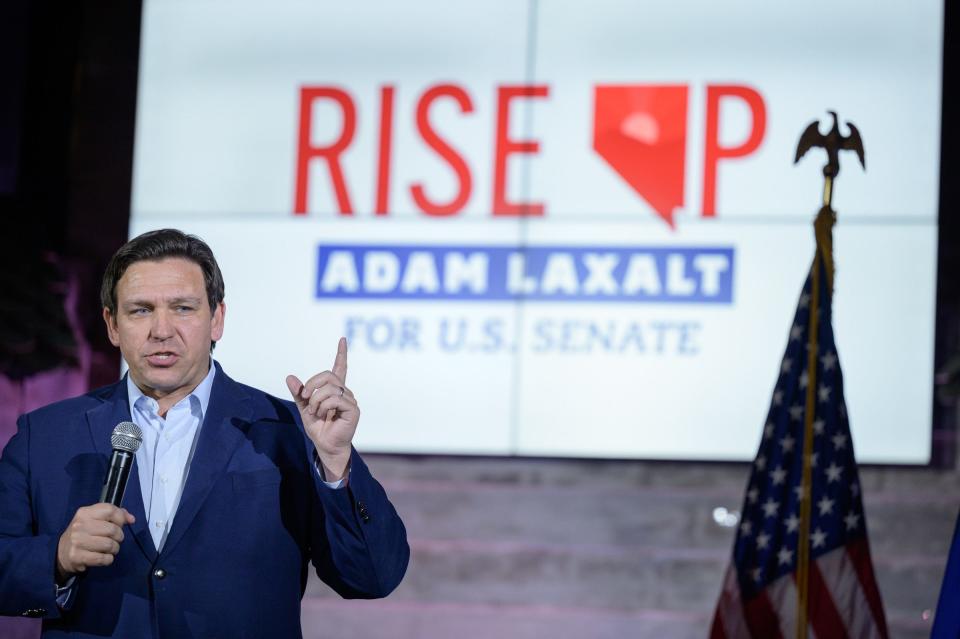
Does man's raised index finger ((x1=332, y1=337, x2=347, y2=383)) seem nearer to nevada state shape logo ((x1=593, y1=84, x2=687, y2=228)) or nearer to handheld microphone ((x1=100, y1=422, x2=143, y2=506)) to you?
handheld microphone ((x1=100, y1=422, x2=143, y2=506))

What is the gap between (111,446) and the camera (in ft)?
6.92

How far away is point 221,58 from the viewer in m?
5.41

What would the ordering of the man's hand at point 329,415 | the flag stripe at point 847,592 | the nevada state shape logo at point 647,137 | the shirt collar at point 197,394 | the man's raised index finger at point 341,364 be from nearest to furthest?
the man's hand at point 329,415 < the man's raised index finger at point 341,364 < the shirt collar at point 197,394 < the flag stripe at point 847,592 < the nevada state shape logo at point 647,137

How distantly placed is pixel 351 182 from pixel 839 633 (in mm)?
2630

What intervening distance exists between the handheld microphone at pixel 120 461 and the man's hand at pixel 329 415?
10.1 inches

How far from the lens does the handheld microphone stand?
1952mm

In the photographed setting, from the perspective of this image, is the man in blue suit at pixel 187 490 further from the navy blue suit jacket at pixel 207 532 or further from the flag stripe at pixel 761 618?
the flag stripe at pixel 761 618

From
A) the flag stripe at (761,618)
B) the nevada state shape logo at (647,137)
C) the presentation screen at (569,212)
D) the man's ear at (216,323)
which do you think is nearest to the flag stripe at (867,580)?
the flag stripe at (761,618)

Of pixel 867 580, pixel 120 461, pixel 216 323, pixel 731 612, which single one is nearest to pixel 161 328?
pixel 216 323

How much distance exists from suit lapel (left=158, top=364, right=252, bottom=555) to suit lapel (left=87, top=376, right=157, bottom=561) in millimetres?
42

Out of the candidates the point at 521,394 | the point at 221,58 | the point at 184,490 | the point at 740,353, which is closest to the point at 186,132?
the point at 221,58

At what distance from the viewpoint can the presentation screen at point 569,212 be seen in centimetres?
487

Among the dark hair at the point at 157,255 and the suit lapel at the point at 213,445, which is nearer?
the suit lapel at the point at 213,445

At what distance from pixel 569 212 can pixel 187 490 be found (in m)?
3.16
